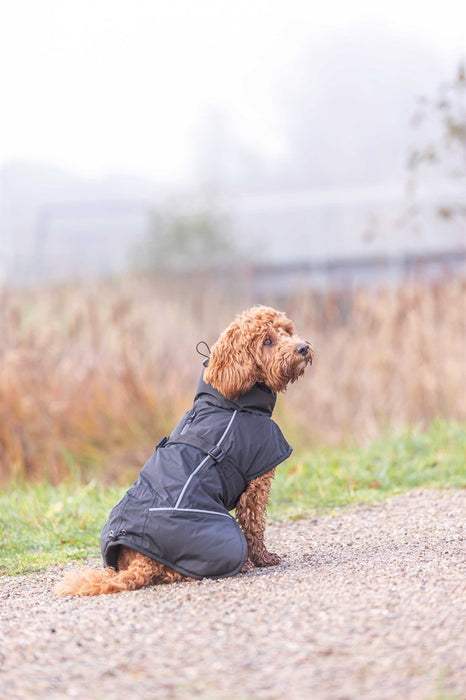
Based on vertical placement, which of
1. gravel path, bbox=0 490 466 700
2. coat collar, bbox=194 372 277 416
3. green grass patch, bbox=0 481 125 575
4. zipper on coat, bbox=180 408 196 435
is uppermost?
coat collar, bbox=194 372 277 416

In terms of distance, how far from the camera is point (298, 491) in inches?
276

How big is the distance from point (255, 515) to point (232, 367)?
2.50 ft

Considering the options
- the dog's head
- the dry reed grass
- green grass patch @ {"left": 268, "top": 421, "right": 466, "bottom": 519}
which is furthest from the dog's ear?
the dry reed grass

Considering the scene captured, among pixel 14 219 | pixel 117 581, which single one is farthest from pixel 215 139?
pixel 117 581

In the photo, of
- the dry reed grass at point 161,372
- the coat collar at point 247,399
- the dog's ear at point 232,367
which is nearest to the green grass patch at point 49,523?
the dry reed grass at point 161,372

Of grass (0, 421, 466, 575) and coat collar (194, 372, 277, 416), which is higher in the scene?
coat collar (194, 372, 277, 416)

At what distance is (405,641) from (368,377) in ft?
21.9

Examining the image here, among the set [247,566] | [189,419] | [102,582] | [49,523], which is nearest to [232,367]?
[189,419]

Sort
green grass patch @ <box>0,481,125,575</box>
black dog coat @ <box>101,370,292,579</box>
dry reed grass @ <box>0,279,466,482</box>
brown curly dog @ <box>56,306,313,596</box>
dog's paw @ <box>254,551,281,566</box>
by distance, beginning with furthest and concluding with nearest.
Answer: dry reed grass @ <box>0,279,466,482</box> < green grass patch @ <box>0,481,125,575</box> < dog's paw @ <box>254,551,281,566</box> < brown curly dog @ <box>56,306,313,596</box> < black dog coat @ <box>101,370,292,579</box>

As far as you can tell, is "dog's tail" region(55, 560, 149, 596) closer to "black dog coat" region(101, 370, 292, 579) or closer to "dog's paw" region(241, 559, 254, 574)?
"black dog coat" region(101, 370, 292, 579)

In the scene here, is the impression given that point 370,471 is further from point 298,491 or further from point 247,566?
point 247,566

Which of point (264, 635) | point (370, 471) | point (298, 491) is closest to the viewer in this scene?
point (264, 635)

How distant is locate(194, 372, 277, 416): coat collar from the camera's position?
459cm

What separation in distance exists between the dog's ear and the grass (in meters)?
1.67
